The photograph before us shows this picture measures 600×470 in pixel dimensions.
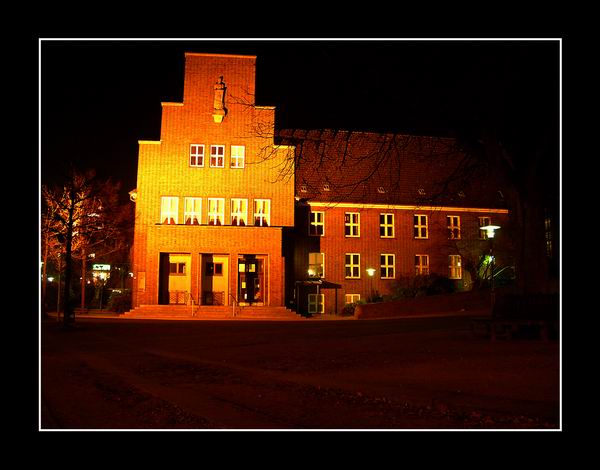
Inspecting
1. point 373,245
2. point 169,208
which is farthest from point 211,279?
point 373,245

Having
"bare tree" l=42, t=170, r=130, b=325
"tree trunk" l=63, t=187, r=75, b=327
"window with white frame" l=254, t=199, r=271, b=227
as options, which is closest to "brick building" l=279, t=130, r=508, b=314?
"window with white frame" l=254, t=199, r=271, b=227

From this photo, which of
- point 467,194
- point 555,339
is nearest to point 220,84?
point 467,194

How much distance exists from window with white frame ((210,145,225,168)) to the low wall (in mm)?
13434

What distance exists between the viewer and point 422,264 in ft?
144

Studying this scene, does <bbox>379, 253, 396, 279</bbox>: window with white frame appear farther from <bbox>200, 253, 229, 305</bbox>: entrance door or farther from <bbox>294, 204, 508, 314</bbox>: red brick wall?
<bbox>200, 253, 229, 305</bbox>: entrance door

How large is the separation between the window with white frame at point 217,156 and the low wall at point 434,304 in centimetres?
1343

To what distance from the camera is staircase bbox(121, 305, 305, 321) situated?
34.0m

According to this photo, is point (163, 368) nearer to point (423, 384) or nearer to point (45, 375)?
point (45, 375)

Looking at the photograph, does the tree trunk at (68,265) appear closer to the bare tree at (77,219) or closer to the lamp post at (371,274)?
the bare tree at (77,219)

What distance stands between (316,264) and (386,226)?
6159 mm

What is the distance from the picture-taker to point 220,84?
38094 mm

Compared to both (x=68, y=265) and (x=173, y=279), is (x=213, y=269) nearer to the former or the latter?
(x=173, y=279)

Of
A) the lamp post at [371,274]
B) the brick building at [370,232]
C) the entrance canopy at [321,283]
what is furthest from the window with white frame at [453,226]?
the entrance canopy at [321,283]

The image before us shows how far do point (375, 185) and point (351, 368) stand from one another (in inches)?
1291
